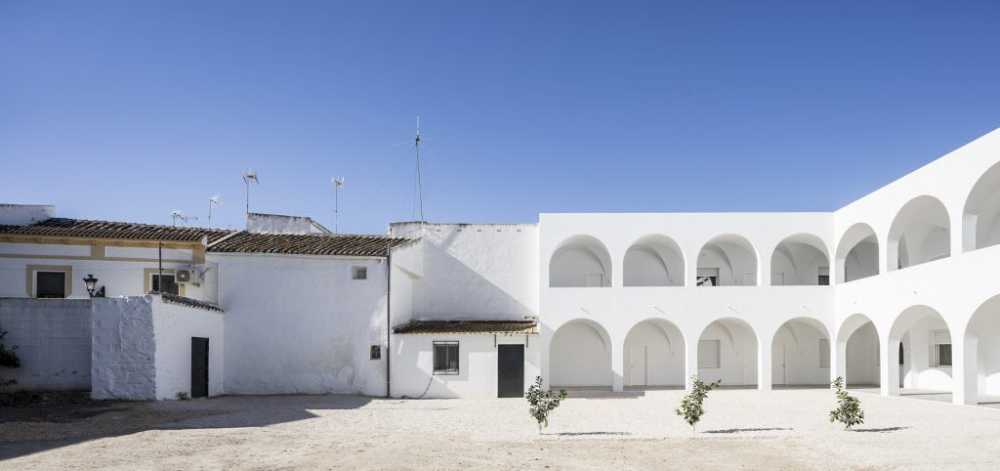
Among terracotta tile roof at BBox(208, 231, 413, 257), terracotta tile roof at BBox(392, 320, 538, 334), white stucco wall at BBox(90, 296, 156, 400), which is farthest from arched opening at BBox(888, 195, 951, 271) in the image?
white stucco wall at BBox(90, 296, 156, 400)

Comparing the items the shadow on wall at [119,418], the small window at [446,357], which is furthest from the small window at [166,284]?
the small window at [446,357]

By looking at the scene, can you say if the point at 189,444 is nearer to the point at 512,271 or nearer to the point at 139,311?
the point at 139,311

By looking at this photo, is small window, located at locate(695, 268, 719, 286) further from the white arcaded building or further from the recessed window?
the recessed window

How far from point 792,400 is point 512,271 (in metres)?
10.0

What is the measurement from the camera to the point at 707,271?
27.7 metres

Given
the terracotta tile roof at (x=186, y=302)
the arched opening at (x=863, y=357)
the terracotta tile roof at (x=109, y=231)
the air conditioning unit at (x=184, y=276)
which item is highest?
the terracotta tile roof at (x=109, y=231)

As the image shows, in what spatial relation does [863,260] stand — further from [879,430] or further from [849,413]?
[849,413]

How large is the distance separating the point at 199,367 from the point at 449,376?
7140 mm

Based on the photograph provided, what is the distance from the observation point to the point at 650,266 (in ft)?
90.4

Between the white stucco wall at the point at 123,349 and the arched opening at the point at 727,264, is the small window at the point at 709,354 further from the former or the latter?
the white stucco wall at the point at 123,349

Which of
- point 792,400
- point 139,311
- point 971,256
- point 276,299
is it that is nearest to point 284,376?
point 276,299

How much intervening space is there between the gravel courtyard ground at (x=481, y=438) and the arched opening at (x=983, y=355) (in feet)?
2.92

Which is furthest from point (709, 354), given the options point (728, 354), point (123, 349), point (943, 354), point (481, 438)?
point (123, 349)

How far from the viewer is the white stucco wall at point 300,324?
71.7ft
